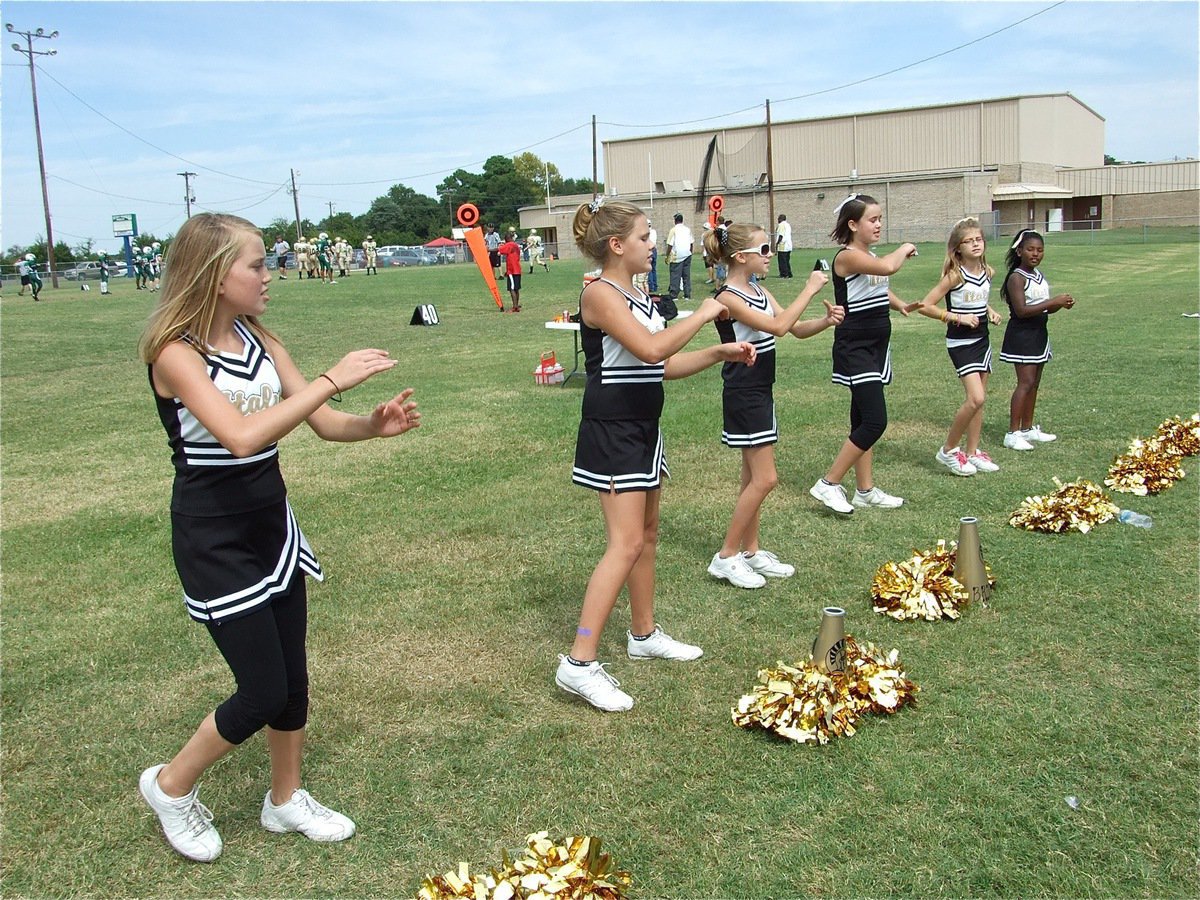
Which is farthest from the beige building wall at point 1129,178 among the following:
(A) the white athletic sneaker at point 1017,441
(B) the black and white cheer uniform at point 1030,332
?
(A) the white athletic sneaker at point 1017,441

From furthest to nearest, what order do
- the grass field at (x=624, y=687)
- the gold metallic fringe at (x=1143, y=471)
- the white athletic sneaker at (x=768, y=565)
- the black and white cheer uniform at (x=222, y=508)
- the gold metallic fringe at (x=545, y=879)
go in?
the gold metallic fringe at (x=1143, y=471) < the white athletic sneaker at (x=768, y=565) < the grass field at (x=624, y=687) < the black and white cheer uniform at (x=222, y=508) < the gold metallic fringe at (x=545, y=879)

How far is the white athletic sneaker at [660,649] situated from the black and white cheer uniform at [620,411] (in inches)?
32.0

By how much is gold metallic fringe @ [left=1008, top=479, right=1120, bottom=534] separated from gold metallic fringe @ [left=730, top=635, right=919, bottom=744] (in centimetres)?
246

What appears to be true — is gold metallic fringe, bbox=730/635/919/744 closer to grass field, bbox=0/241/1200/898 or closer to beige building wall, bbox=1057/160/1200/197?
grass field, bbox=0/241/1200/898

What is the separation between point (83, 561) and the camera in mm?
6020

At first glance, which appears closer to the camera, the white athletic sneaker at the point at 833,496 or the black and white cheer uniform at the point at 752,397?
Result: the black and white cheer uniform at the point at 752,397

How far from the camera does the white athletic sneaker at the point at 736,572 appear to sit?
5.18 meters

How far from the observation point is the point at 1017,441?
320 inches

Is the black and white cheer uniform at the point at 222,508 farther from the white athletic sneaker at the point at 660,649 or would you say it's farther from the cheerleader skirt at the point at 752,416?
the cheerleader skirt at the point at 752,416

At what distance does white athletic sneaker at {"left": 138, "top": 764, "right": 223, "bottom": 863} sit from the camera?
3.03 m

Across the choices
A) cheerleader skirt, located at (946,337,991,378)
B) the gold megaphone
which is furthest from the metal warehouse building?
the gold megaphone

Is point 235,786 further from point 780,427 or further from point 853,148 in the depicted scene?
point 853,148

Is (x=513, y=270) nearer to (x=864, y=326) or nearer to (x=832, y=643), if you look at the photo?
(x=864, y=326)

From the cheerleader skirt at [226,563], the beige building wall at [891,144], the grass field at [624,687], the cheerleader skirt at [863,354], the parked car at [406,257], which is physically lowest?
the grass field at [624,687]
